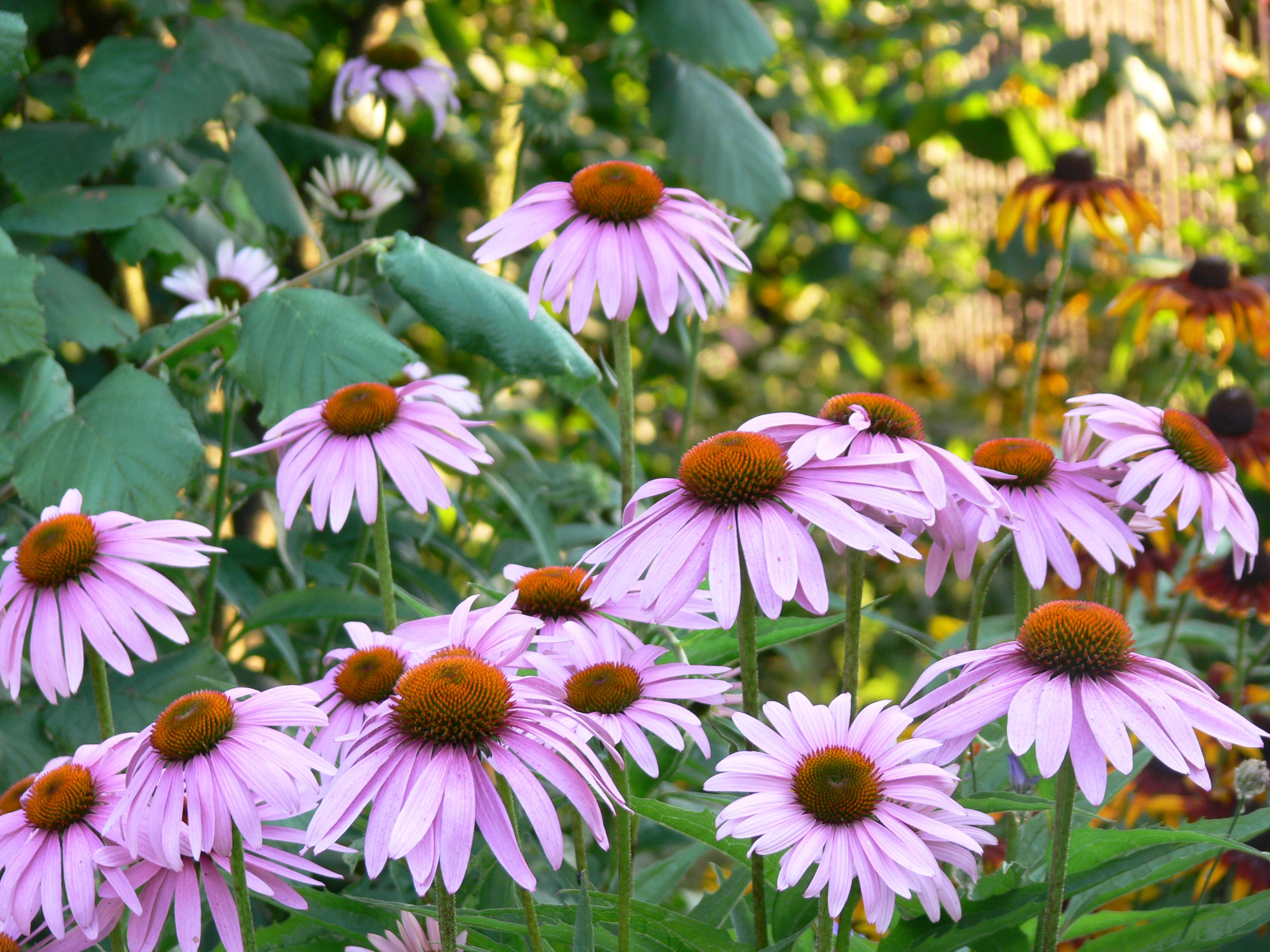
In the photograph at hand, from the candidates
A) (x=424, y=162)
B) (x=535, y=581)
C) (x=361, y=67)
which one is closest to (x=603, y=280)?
(x=535, y=581)

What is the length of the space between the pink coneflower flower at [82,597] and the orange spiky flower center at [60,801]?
7cm

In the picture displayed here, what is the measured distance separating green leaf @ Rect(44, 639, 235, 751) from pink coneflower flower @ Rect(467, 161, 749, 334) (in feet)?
1.51

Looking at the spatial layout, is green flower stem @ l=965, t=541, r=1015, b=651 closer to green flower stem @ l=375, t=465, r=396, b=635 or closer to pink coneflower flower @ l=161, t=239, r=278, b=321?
green flower stem @ l=375, t=465, r=396, b=635

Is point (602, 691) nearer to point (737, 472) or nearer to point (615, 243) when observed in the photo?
point (737, 472)

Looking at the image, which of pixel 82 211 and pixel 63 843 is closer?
pixel 63 843

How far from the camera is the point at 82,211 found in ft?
4.34

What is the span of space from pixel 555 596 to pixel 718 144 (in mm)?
1202

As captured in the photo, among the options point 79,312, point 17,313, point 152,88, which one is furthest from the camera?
point 152,88

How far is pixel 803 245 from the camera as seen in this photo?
3.55 meters

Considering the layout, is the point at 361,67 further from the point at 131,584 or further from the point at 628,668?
the point at 628,668

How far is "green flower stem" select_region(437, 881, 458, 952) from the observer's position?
55 centimetres

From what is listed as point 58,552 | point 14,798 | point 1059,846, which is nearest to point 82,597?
point 58,552

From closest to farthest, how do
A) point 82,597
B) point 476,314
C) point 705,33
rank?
point 82,597
point 476,314
point 705,33

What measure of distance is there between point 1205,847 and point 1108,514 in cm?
21
